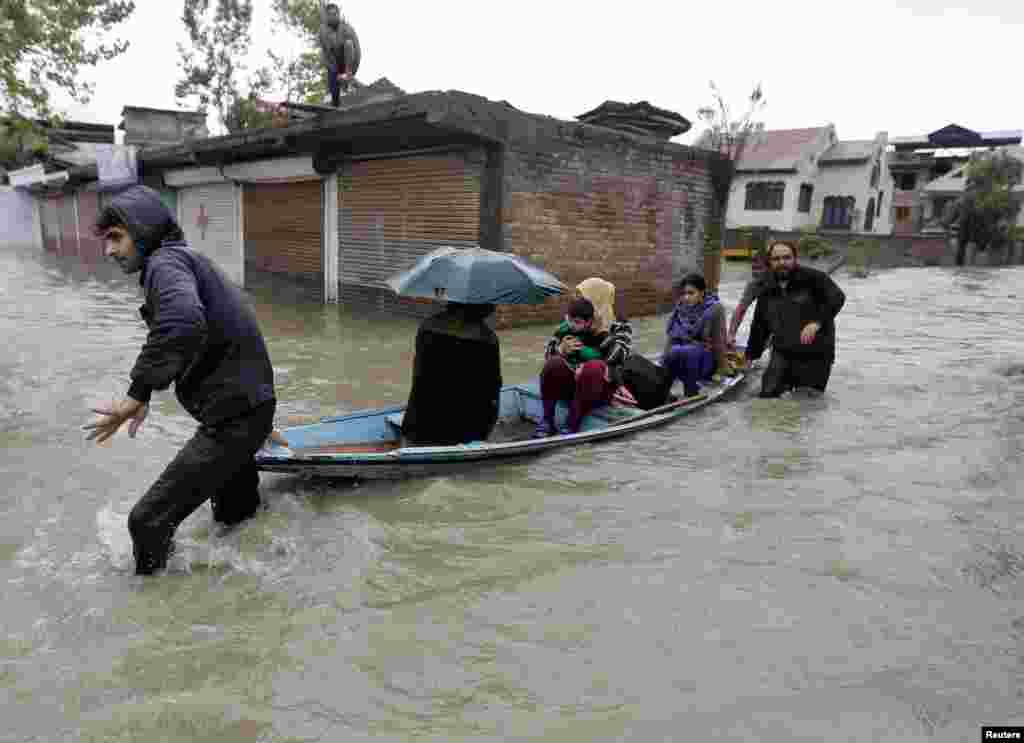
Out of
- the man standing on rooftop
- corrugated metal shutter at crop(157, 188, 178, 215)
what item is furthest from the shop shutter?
the man standing on rooftop

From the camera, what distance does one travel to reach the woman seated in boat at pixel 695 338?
6.65 m

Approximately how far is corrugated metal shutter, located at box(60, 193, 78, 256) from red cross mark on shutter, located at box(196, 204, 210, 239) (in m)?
12.9

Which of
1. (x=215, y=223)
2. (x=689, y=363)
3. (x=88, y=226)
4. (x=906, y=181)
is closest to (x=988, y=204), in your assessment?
(x=906, y=181)

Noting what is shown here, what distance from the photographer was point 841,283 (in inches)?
1014

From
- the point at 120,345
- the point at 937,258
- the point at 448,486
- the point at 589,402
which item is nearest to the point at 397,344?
the point at 120,345

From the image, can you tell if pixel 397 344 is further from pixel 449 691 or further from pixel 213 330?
pixel 449 691

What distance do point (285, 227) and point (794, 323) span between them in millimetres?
11496

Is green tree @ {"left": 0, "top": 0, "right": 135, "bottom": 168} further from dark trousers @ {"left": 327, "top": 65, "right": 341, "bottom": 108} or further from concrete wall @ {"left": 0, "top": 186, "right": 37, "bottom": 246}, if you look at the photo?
concrete wall @ {"left": 0, "top": 186, "right": 37, "bottom": 246}

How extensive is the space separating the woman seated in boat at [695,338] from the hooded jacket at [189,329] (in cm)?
425

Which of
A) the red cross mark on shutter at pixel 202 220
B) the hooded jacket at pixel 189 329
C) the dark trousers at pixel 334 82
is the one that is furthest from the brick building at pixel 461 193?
the hooded jacket at pixel 189 329

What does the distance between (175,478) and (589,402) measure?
3234 millimetres

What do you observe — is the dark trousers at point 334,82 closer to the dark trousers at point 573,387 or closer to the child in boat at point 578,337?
the child in boat at point 578,337

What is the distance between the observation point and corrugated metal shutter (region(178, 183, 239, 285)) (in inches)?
687

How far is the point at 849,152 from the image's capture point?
128 feet
